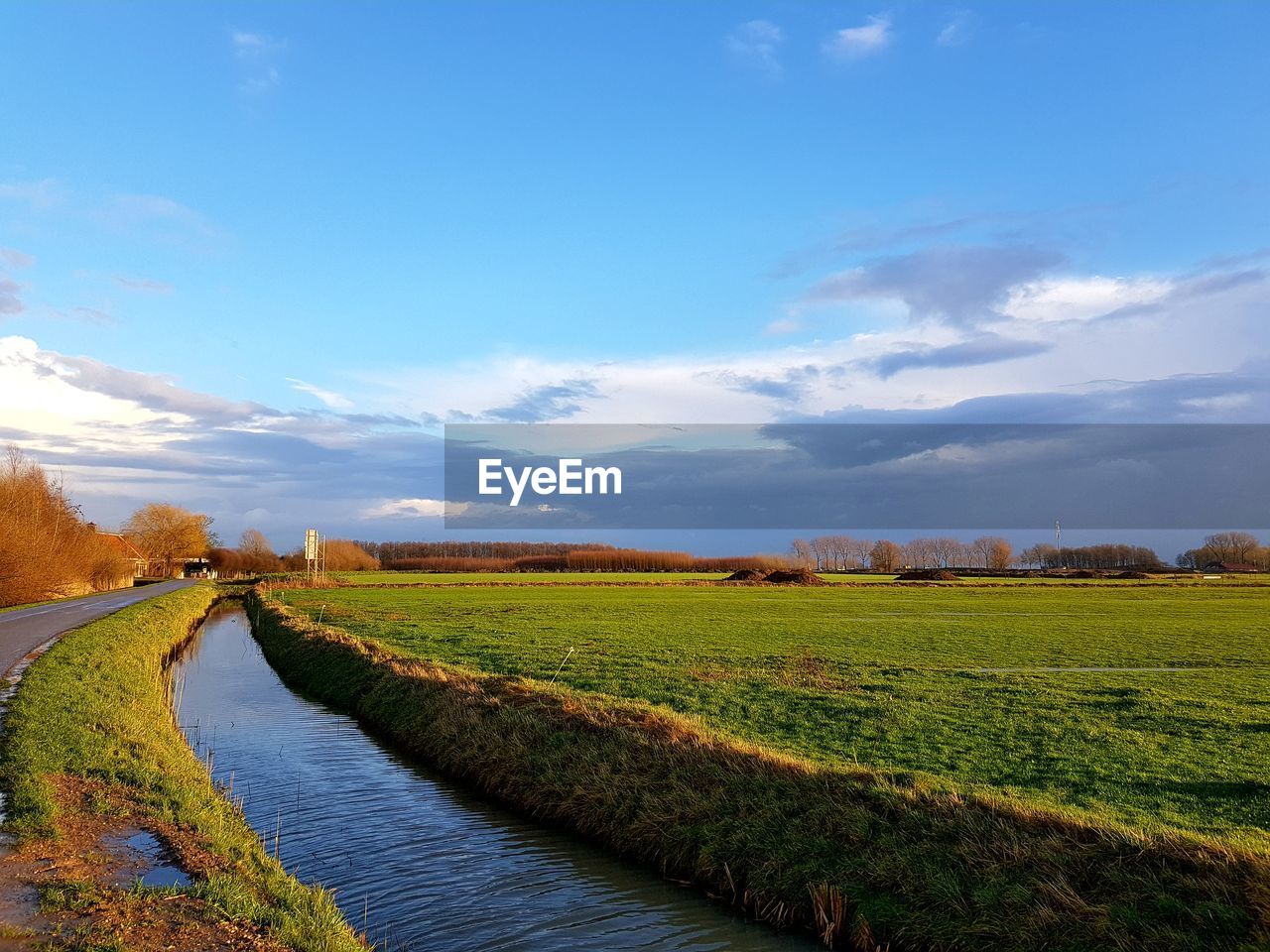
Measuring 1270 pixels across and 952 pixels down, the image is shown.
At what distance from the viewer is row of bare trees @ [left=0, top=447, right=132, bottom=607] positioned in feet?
186

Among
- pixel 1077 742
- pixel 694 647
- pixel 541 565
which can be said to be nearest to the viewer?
pixel 1077 742

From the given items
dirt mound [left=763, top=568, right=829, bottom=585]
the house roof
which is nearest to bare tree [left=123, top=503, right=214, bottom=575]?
the house roof

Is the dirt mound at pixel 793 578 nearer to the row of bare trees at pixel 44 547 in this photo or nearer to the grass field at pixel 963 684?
the grass field at pixel 963 684

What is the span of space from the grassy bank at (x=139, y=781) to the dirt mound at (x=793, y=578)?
97.4 meters

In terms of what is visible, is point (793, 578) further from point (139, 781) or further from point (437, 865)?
point (139, 781)

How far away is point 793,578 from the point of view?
390 feet

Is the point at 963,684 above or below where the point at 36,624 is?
below

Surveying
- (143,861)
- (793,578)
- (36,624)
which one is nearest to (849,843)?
(143,861)

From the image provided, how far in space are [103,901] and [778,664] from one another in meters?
21.8

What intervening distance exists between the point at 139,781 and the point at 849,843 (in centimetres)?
1030

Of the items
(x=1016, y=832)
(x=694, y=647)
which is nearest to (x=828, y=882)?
(x=1016, y=832)

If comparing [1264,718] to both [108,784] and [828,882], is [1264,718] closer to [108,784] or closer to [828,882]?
[828,882]

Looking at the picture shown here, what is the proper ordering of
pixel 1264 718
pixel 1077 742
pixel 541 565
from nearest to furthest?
pixel 1077 742 → pixel 1264 718 → pixel 541 565

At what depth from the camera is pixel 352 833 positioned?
45.9 ft
